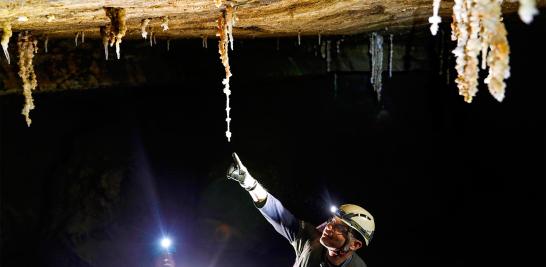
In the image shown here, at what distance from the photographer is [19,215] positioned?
29.9 feet

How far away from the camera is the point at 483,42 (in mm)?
2240

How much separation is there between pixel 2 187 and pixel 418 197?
1026 centimetres

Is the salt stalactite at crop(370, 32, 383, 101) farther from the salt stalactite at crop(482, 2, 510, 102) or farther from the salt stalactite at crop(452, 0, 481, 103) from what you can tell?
the salt stalactite at crop(482, 2, 510, 102)

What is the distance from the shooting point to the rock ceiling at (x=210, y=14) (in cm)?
322

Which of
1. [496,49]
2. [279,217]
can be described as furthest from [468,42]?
[279,217]

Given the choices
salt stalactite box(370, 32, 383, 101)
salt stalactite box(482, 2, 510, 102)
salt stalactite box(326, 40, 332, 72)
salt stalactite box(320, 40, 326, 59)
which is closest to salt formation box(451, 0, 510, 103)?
salt stalactite box(482, 2, 510, 102)

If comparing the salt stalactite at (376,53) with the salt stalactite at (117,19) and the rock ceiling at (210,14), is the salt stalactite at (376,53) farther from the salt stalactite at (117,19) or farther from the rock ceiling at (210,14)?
the salt stalactite at (117,19)

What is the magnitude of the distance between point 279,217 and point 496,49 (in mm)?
2912

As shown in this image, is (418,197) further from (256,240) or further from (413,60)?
(256,240)

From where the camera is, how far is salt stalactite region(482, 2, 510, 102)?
6.73 feet

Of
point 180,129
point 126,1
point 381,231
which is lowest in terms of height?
point 381,231

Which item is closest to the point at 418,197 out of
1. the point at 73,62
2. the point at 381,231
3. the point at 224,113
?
the point at 381,231

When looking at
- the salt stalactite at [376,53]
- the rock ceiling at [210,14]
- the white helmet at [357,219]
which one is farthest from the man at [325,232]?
the salt stalactite at [376,53]

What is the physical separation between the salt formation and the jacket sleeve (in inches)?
96.2
